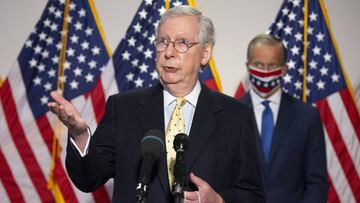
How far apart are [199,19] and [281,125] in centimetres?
151

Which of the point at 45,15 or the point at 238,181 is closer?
the point at 238,181

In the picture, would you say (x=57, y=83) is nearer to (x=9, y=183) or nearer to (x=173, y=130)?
(x=9, y=183)

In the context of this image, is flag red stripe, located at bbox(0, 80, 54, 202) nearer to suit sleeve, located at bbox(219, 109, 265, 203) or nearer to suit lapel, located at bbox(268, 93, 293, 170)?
suit lapel, located at bbox(268, 93, 293, 170)

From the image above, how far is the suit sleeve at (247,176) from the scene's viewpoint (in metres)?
2.04

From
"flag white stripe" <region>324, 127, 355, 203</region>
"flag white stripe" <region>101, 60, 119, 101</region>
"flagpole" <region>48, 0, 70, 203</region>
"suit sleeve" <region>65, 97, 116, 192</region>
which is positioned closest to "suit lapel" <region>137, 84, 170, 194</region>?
"suit sleeve" <region>65, 97, 116, 192</region>

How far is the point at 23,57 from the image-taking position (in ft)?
14.2

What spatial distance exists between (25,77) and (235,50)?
1708 mm

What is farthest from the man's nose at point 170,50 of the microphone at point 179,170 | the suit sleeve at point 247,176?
the microphone at point 179,170

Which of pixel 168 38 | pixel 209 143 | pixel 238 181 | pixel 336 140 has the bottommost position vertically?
pixel 336 140

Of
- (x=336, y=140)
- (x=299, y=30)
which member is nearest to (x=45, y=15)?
(x=299, y=30)

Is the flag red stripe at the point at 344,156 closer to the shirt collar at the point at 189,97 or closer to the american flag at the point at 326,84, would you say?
the american flag at the point at 326,84

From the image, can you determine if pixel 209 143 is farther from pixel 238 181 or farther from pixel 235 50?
pixel 235 50

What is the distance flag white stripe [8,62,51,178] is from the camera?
4309 mm

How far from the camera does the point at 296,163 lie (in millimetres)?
3322
